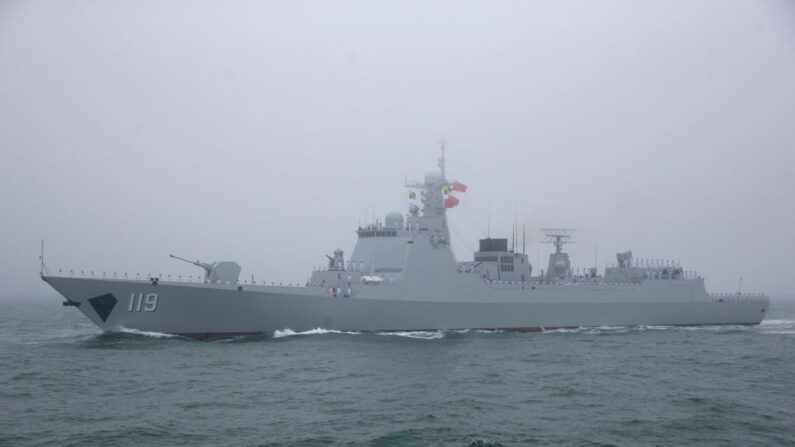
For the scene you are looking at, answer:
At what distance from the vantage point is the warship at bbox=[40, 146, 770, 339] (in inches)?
829

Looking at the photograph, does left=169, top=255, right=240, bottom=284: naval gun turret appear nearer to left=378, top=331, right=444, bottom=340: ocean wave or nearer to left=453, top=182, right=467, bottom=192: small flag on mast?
left=378, top=331, right=444, bottom=340: ocean wave

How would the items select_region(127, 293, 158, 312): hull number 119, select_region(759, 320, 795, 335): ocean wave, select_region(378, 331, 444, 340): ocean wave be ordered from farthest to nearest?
1. select_region(759, 320, 795, 335): ocean wave
2. select_region(378, 331, 444, 340): ocean wave
3. select_region(127, 293, 158, 312): hull number 119

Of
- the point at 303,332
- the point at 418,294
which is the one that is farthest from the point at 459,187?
the point at 303,332

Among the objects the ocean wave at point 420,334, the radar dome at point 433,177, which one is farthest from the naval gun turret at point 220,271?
the radar dome at point 433,177

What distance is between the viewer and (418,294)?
78.6 ft

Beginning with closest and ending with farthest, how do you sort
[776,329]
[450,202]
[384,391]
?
[384,391] < [450,202] < [776,329]

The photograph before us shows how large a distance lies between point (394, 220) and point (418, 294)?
11.1ft

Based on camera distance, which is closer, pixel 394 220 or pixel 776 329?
pixel 394 220

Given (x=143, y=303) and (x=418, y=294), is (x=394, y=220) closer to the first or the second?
(x=418, y=294)

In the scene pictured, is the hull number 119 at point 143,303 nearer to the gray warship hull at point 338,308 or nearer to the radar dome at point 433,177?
the gray warship hull at point 338,308

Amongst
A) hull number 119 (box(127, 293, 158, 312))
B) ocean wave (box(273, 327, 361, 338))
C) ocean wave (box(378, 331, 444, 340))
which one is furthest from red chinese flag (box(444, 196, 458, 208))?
hull number 119 (box(127, 293, 158, 312))

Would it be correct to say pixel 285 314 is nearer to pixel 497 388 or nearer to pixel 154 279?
pixel 154 279

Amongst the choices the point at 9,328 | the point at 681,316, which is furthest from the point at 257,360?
the point at 681,316

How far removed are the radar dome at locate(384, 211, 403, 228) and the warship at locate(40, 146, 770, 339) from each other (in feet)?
0.14
